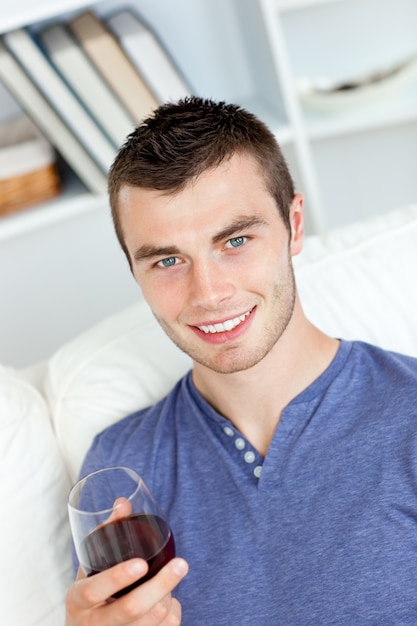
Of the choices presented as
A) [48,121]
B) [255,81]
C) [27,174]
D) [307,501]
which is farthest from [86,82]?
[307,501]

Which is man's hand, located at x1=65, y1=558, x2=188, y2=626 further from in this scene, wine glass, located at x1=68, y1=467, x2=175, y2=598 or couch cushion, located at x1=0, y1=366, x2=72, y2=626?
couch cushion, located at x1=0, y1=366, x2=72, y2=626

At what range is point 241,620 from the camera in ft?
3.97

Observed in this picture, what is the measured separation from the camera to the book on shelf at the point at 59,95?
1962mm

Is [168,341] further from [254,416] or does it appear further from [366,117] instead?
[366,117]

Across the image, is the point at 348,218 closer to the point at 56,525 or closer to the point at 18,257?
the point at 18,257

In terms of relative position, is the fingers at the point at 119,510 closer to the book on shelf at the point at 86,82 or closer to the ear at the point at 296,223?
the ear at the point at 296,223

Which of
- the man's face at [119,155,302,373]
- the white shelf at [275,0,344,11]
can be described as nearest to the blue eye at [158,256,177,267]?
the man's face at [119,155,302,373]

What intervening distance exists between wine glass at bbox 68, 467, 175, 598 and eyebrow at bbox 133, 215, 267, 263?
1.19ft

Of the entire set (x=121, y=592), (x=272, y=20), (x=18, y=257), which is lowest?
(x=121, y=592)

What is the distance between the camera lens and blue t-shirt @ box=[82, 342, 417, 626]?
45.9 inches

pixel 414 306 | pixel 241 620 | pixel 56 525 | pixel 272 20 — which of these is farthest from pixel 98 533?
pixel 272 20

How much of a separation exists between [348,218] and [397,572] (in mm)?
1656

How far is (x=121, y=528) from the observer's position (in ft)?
3.16

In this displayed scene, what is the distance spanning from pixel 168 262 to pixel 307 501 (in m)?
0.37
